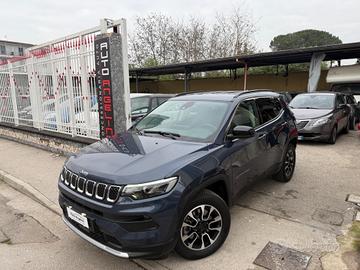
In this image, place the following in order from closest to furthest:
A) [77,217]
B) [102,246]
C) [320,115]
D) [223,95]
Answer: [102,246] → [77,217] → [223,95] → [320,115]

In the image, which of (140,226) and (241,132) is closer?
(140,226)

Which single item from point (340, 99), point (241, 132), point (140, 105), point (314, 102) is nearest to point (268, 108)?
point (241, 132)

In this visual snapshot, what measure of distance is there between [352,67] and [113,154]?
13.2 m

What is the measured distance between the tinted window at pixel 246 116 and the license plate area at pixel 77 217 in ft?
6.28

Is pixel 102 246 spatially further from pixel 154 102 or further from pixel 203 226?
pixel 154 102

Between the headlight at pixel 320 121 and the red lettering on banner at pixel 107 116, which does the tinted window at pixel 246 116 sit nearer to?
the red lettering on banner at pixel 107 116

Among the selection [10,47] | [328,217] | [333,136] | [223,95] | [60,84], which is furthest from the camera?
[10,47]

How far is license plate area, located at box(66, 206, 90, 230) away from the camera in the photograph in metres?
2.71

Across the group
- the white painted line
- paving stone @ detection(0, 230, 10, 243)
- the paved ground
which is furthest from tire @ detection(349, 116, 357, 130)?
paving stone @ detection(0, 230, 10, 243)

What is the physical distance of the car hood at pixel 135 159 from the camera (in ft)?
8.38

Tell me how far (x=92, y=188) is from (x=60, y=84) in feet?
17.0

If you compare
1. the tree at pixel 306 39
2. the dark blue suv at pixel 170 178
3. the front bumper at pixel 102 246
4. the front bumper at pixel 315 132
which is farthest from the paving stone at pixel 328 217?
the tree at pixel 306 39

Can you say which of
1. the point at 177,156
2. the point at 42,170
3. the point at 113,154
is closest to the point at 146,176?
the point at 177,156

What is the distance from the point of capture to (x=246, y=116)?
3.86m
